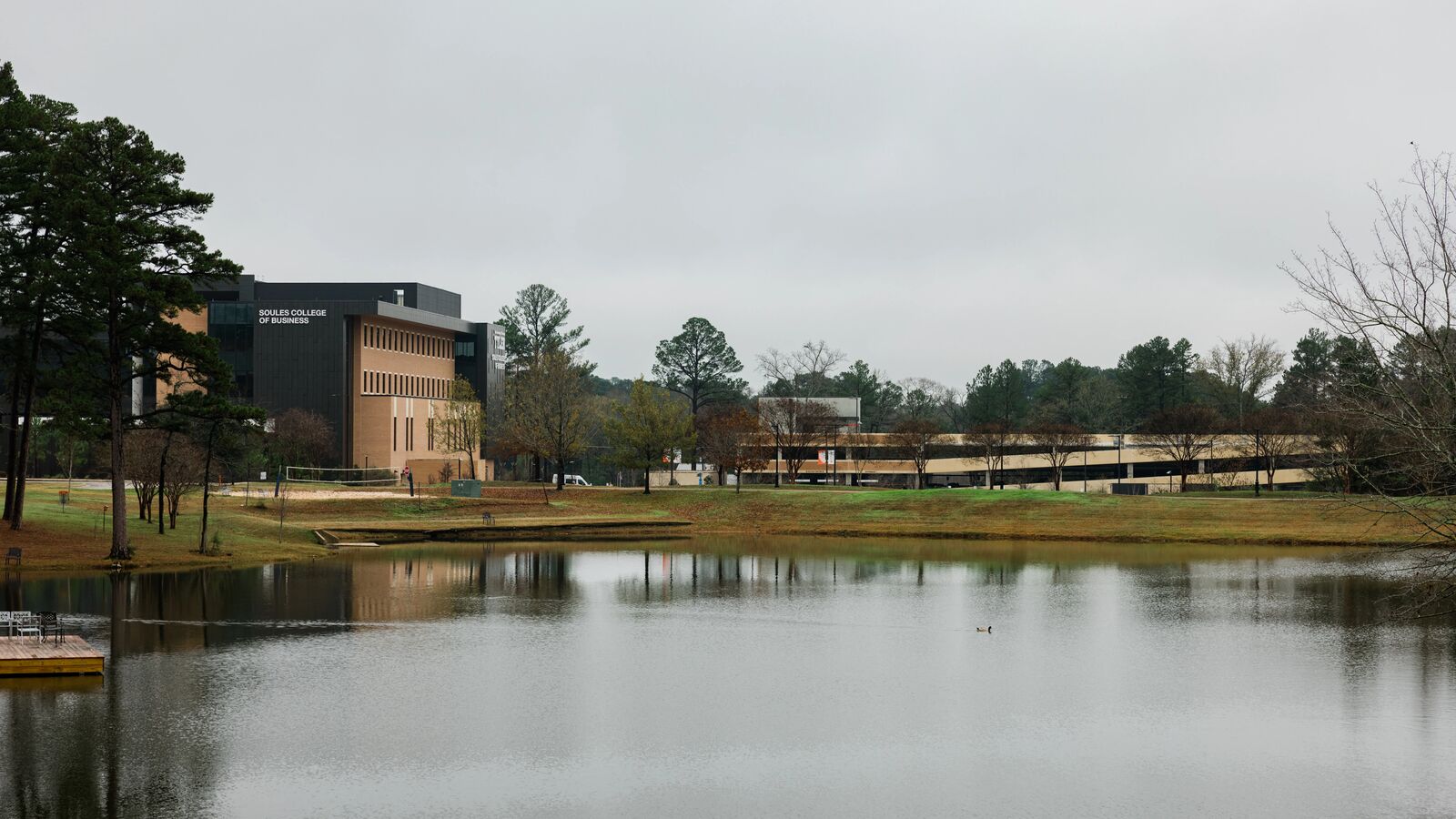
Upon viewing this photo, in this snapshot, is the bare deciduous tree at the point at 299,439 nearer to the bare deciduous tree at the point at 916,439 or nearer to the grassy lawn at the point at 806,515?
the grassy lawn at the point at 806,515

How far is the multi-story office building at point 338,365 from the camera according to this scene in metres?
100

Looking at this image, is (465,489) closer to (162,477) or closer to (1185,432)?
(162,477)

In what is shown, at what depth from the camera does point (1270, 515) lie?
69938 mm

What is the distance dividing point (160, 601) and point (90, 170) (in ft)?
57.0

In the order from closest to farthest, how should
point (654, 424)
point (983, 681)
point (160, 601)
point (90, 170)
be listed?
point (983, 681) → point (160, 601) → point (90, 170) → point (654, 424)

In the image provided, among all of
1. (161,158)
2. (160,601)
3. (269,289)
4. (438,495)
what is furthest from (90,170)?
(269,289)

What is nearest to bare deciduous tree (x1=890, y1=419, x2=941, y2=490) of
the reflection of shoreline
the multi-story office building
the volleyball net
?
the multi-story office building

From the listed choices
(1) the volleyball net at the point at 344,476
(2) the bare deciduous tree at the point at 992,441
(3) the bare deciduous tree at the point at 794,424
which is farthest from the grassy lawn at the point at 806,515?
(2) the bare deciduous tree at the point at 992,441

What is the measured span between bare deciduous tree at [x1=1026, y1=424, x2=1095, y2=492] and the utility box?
49671mm

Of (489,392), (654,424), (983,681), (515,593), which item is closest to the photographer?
(983,681)

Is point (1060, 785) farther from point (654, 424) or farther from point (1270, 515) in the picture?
point (654, 424)

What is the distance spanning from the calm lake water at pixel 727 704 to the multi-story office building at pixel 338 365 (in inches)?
2308

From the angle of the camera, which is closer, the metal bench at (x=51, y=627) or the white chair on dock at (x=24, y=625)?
the metal bench at (x=51, y=627)

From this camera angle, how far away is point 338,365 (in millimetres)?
100562
